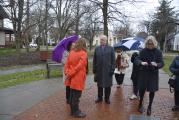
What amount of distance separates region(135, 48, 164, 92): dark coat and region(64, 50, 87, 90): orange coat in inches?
53.6

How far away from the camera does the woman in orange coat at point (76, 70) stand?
28.5 feet

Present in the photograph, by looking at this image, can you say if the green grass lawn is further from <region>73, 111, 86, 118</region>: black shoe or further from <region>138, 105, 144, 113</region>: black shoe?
<region>138, 105, 144, 113</region>: black shoe

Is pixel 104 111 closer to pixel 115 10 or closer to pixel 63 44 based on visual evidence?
pixel 63 44

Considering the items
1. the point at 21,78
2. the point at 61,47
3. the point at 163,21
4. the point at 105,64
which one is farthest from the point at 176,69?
the point at 163,21

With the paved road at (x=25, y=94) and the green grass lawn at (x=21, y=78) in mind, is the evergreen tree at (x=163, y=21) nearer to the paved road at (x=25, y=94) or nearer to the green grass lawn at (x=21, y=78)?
the green grass lawn at (x=21, y=78)

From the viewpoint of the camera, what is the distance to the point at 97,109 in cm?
953

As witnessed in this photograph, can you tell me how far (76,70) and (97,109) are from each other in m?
1.36

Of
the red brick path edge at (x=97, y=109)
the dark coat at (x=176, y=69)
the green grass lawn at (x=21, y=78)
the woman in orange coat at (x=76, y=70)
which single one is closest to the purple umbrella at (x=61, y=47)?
the woman in orange coat at (x=76, y=70)

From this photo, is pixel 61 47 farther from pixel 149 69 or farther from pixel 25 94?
pixel 25 94

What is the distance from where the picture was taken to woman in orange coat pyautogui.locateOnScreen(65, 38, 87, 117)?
870cm

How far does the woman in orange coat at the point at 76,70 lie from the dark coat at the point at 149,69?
138cm

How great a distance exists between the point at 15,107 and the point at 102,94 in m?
2.38

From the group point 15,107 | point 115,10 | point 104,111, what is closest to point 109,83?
point 104,111

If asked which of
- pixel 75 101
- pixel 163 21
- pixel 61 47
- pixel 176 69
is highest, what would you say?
pixel 163 21
